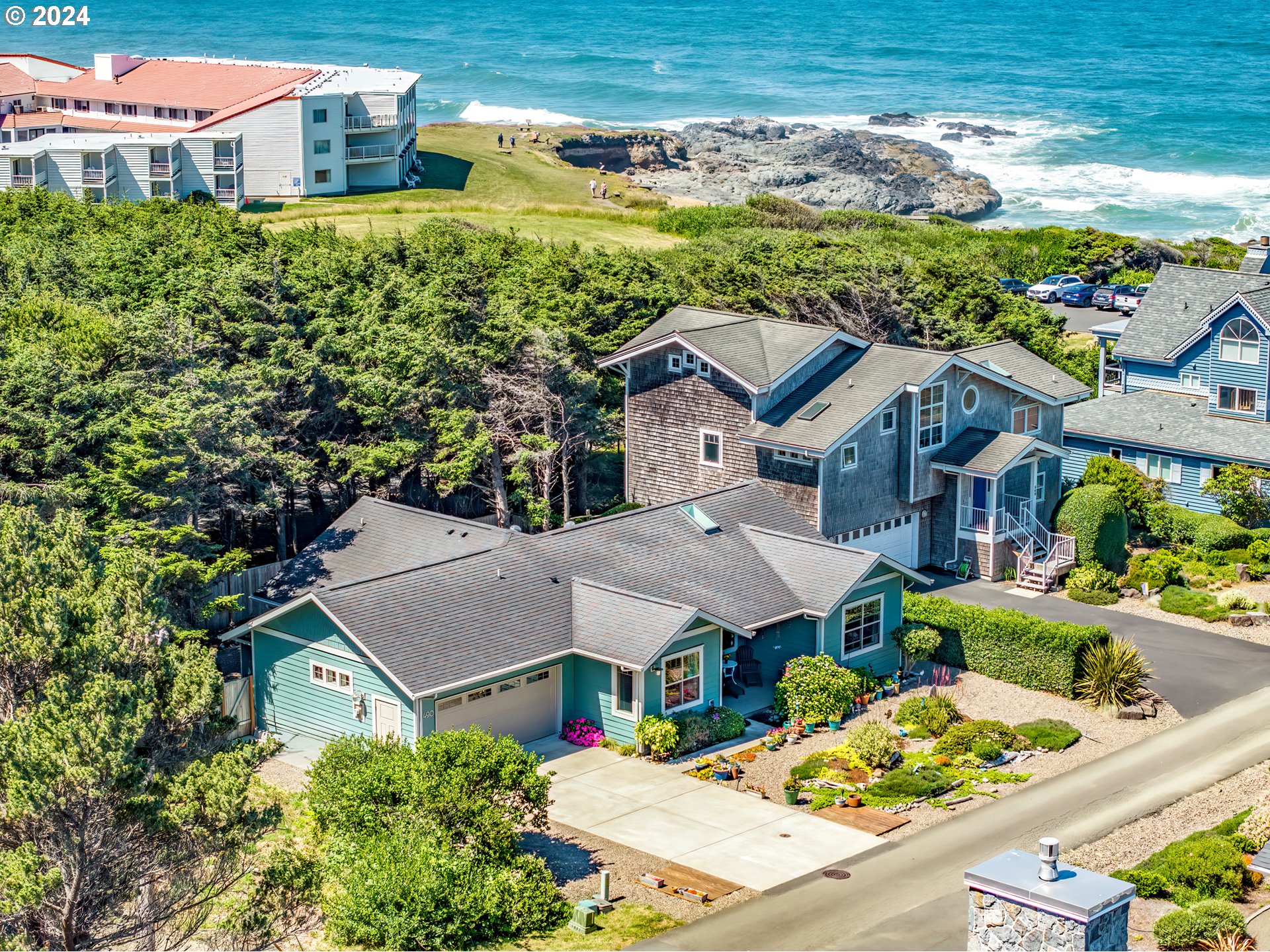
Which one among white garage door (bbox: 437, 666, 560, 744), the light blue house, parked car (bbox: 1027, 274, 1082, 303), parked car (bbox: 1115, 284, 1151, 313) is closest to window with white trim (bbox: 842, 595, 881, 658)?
white garage door (bbox: 437, 666, 560, 744)

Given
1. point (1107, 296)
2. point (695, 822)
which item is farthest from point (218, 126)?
point (695, 822)

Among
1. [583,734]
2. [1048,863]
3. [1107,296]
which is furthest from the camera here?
[1107,296]

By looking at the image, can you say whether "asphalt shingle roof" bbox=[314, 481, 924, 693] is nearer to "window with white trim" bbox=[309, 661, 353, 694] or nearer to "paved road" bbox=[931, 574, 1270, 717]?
"window with white trim" bbox=[309, 661, 353, 694]

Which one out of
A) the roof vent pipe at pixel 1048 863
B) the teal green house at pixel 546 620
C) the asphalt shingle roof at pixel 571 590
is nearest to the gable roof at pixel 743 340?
the asphalt shingle roof at pixel 571 590

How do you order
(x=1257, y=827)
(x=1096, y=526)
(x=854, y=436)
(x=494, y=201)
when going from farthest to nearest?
(x=494, y=201) < (x=1096, y=526) < (x=854, y=436) < (x=1257, y=827)

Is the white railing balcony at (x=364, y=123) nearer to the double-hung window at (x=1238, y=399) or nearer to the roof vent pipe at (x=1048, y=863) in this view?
the double-hung window at (x=1238, y=399)

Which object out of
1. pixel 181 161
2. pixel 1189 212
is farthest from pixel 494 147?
pixel 1189 212

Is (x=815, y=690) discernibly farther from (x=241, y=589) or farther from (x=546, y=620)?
(x=241, y=589)
